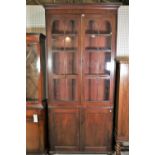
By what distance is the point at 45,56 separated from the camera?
2.66m

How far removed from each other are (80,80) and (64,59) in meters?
0.43

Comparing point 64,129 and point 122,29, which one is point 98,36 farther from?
point 64,129

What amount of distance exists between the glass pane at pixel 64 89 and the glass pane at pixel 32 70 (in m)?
0.30

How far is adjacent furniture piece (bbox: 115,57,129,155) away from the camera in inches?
95.7

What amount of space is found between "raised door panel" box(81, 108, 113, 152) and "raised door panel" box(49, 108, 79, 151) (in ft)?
0.42

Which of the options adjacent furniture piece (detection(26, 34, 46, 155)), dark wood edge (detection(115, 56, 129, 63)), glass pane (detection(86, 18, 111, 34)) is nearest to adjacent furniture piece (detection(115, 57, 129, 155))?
dark wood edge (detection(115, 56, 129, 63))

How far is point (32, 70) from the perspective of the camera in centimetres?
254

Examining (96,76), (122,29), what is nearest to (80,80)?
(96,76)

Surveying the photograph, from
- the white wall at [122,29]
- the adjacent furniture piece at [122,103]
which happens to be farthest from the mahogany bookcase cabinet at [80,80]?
the white wall at [122,29]
